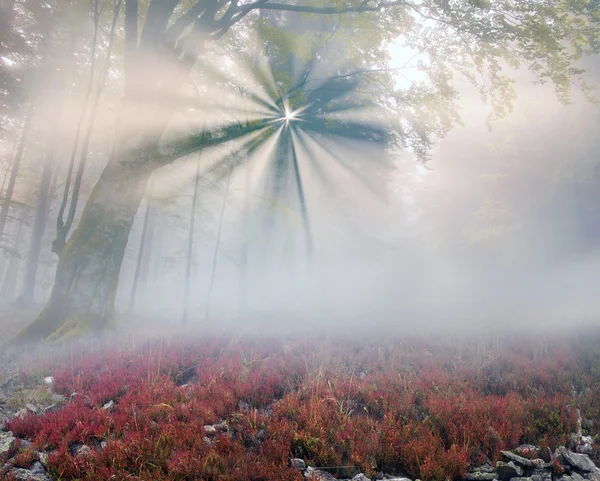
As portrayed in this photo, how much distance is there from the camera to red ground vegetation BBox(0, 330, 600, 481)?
3.23 m

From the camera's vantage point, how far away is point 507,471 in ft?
10.9

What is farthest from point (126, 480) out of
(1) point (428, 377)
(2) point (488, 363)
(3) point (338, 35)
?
(3) point (338, 35)

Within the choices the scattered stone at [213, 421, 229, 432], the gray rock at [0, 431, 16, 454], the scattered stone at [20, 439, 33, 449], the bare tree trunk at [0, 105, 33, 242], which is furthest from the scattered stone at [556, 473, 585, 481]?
the bare tree trunk at [0, 105, 33, 242]

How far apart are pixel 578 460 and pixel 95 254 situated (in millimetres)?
11130

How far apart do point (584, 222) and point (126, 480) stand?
77.1ft

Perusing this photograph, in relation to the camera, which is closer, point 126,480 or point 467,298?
point 126,480

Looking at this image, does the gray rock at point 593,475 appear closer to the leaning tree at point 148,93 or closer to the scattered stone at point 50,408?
the scattered stone at point 50,408

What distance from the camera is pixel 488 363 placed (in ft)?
24.2

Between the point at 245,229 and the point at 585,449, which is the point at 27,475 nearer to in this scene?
the point at 585,449

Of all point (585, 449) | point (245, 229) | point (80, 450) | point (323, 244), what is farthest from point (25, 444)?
point (323, 244)

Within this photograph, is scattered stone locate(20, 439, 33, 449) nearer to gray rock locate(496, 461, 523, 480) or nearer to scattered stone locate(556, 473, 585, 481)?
gray rock locate(496, 461, 523, 480)

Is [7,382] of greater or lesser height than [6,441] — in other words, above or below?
below

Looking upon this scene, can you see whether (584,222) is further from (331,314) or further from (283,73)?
(283,73)

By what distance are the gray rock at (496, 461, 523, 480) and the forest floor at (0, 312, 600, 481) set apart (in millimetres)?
19
